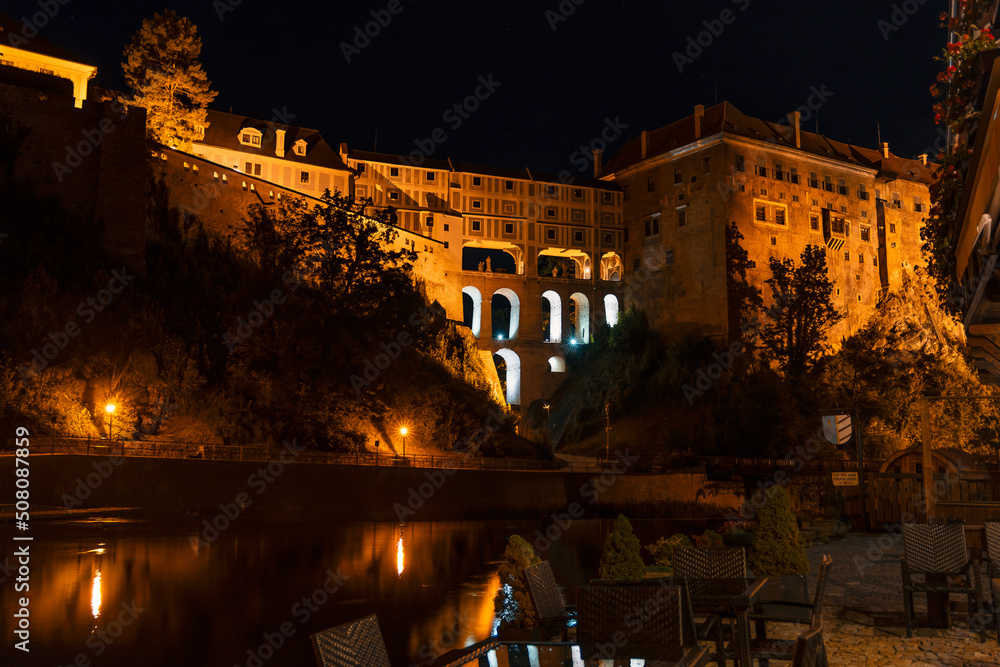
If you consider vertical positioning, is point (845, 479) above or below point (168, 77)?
below

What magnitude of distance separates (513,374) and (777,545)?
4823 centimetres

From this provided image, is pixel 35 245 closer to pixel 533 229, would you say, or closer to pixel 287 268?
pixel 287 268

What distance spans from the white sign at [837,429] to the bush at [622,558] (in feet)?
44.5

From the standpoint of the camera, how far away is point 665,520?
3653 cm

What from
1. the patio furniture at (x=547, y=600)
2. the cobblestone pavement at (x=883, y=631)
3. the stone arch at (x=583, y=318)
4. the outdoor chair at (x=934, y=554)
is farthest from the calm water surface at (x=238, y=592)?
the stone arch at (x=583, y=318)

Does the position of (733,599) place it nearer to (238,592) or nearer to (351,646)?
(351,646)

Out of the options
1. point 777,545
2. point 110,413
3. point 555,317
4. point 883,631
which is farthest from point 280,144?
point 883,631

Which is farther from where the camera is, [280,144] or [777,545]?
[280,144]

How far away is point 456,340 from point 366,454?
1774 cm

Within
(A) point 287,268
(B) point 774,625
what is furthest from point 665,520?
(B) point 774,625

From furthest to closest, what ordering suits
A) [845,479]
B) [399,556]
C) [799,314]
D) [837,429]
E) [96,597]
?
[799,314] < [837,429] < [399,556] < [845,479] < [96,597]

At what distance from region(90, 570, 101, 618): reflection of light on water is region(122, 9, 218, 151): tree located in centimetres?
3399

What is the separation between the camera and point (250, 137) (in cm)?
5059

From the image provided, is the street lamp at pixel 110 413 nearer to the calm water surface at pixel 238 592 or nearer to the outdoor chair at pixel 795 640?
the calm water surface at pixel 238 592
